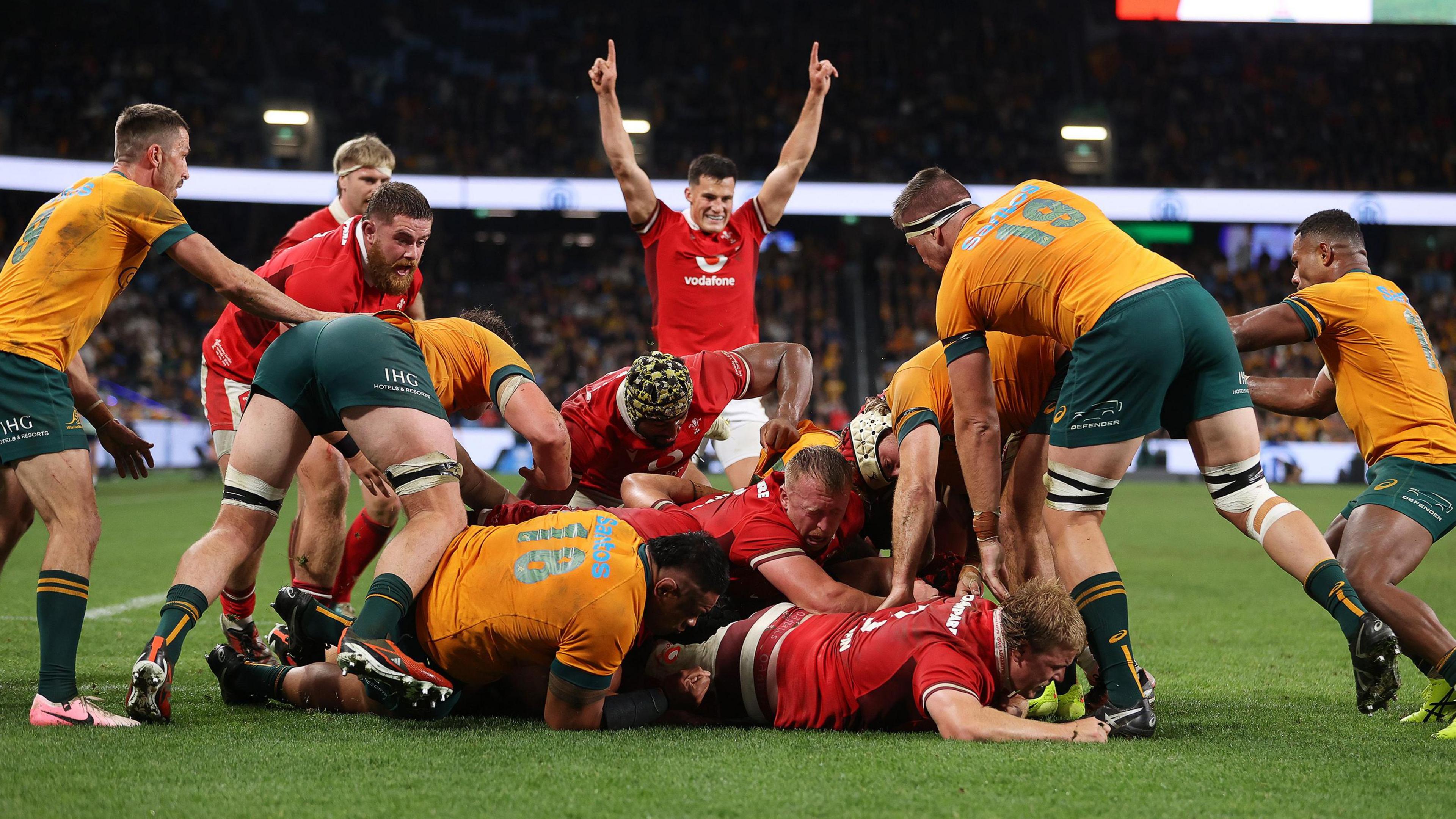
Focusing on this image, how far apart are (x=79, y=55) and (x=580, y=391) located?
86.0ft

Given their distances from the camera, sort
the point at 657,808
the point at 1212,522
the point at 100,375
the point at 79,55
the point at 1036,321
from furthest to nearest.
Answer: the point at 79,55 < the point at 100,375 < the point at 1212,522 < the point at 1036,321 < the point at 657,808

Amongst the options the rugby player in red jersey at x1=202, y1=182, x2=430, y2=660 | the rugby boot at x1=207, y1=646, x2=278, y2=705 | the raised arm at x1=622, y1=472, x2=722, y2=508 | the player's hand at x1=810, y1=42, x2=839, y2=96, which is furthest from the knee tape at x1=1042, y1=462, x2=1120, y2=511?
the player's hand at x1=810, y1=42, x2=839, y2=96

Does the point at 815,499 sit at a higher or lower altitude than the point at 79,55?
lower

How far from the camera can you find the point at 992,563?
14.5 feet

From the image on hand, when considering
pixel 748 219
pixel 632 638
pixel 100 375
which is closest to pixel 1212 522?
pixel 748 219

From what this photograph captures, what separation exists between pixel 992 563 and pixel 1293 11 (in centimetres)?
2470

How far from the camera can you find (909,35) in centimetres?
3030

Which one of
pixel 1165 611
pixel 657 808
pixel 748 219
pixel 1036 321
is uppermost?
pixel 748 219

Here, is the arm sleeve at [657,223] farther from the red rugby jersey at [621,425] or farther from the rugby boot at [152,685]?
the rugby boot at [152,685]

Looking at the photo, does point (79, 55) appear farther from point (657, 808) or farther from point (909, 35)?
point (657, 808)

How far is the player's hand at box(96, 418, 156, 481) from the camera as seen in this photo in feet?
16.2

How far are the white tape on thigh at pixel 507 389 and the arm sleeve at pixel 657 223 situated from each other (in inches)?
101

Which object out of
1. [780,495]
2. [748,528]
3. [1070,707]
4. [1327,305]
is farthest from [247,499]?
[1327,305]

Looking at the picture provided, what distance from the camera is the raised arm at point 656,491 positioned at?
5.20 m
